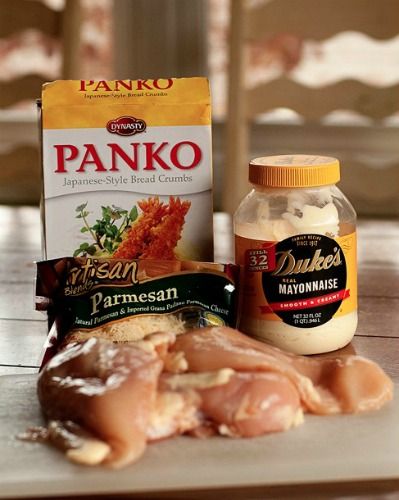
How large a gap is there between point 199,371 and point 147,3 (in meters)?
2.13

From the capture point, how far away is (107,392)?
76 centimetres

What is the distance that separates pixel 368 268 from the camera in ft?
4.67

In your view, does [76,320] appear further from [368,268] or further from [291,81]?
[291,81]

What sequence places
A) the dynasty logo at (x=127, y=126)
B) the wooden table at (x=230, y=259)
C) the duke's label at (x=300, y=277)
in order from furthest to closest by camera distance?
the dynasty logo at (x=127, y=126), the duke's label at (x=300, y=277), the wooden table at (x=230, y=259)

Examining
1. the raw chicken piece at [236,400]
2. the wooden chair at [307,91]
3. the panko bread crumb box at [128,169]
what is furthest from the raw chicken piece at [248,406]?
the wooden chair at [307,91]

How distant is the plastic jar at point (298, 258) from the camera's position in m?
0.98

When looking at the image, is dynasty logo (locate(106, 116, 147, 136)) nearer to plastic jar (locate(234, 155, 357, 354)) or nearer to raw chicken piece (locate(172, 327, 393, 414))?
plastic jar (locate(234, 155, 357, 354))

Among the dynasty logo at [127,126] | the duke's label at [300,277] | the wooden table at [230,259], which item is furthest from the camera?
the dynasty logo at [127,126]

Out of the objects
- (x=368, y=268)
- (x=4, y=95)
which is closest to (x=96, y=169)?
(x=368, y=268)

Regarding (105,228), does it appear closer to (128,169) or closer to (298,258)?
(128,169)

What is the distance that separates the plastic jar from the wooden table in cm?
9

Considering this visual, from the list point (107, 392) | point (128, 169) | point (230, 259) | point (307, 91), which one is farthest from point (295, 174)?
point (307, 91)

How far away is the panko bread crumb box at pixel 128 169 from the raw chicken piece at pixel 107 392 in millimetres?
258

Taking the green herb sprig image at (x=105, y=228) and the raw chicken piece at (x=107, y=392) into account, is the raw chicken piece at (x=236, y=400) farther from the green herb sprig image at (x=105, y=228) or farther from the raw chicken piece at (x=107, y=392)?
the green herb sprig image at (x=105, y=228)
